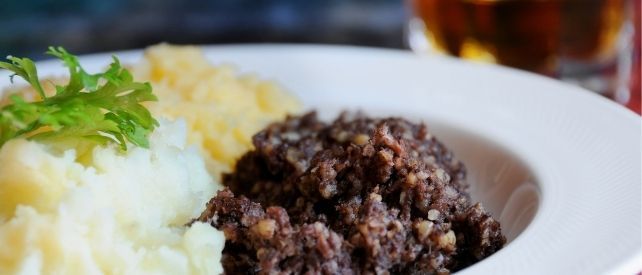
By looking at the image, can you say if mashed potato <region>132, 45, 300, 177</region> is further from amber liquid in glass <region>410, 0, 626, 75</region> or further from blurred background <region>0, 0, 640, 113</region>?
blurred background <region>0, 0, 640, 113</region>

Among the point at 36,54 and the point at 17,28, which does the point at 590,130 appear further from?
the point at 17,28

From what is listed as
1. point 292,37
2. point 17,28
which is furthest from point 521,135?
point 17,28

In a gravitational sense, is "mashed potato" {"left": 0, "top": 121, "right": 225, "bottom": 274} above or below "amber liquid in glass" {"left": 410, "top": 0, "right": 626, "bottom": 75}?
below

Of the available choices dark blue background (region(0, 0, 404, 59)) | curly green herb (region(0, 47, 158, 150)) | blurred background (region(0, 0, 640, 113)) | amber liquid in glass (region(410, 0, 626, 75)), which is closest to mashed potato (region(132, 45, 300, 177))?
curly green herb (region(0, 47, 158, 150))

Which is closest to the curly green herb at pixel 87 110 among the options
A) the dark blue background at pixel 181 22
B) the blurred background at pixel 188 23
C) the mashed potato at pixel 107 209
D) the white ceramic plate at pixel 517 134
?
the mashed potato at pixel 107 209

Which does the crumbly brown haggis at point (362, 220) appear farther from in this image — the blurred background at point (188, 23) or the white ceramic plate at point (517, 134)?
the blurred background at point (188, 23)

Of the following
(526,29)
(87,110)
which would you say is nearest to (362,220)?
(87,110)
